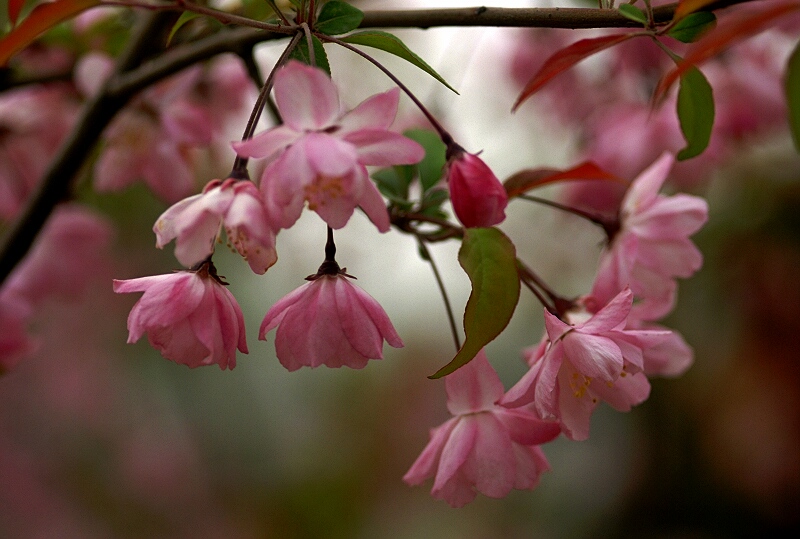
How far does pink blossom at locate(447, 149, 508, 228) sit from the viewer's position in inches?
15.0

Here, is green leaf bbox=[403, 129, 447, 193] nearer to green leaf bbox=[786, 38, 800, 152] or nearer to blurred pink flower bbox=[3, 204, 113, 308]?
green leaf bbox=[786, 38, 800, 152]

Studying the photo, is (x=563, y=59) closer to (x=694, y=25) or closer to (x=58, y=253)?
(x=694, y=25)

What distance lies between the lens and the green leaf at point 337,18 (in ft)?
1.31

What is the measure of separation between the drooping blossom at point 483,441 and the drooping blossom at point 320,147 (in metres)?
0.15

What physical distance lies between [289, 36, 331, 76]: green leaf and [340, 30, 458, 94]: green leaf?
0.02 meters

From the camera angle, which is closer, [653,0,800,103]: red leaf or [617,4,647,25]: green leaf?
[653,0,800,103]: red leaf

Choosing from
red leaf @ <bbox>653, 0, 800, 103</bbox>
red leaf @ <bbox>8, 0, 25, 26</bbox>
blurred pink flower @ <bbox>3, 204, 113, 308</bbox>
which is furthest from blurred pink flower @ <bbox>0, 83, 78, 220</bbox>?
red leaf @ <bbox>653, 0, 800, 103</bbox>

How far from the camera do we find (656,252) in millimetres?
550

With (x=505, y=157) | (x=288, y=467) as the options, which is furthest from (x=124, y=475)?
(x=505, y=157)

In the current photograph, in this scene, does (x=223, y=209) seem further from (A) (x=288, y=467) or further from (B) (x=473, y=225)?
(A) (x=288, y=467)

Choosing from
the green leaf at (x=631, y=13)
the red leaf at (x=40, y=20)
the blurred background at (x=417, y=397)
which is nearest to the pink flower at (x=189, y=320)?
the red leaf at (x=40, y=20)

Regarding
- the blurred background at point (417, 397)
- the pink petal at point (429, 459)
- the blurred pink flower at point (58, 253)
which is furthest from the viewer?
the blurred background at point (417, 397)

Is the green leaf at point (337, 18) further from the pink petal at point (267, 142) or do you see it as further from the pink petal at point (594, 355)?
the pink petal at point (594, 355)

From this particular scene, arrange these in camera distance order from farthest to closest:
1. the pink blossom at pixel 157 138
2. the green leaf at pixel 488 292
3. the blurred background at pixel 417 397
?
the blurred background at pixel 417 397
the pink blossom at pixel 157 138
the green leaf at pixel 488 292
